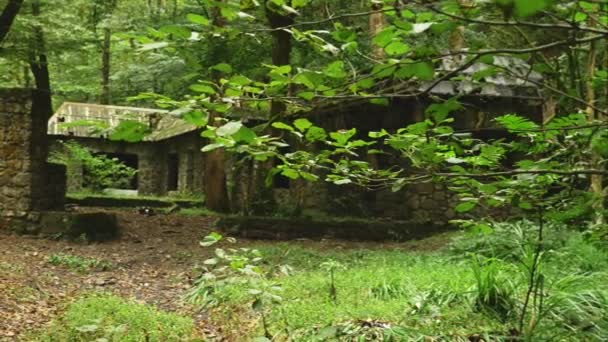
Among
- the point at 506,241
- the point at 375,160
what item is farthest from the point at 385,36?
the point at 375,160

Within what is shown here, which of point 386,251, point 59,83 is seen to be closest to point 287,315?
point 386,251

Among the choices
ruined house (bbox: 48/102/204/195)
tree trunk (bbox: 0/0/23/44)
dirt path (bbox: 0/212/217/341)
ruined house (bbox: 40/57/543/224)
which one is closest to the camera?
dirt path (bbox: 0/212/217/341)

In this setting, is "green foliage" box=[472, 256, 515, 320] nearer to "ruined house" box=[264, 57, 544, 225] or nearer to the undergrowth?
the undergrowth

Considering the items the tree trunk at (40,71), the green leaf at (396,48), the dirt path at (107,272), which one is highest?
the tree trunk at (40,71)

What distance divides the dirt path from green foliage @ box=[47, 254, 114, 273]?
9 centimetres

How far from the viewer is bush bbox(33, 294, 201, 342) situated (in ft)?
16.2

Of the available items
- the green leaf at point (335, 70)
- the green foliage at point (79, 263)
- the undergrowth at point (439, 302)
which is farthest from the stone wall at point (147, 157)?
the green leaf at point (335, 70)

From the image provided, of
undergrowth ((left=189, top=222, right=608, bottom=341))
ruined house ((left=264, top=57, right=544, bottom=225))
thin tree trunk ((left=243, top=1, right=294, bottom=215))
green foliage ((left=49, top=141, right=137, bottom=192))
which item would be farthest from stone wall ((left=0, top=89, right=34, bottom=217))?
green foliage ((left=49, top=141, right=137, bottom=192))

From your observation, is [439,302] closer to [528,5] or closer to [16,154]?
[528,5]

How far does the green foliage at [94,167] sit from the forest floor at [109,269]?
7.19m

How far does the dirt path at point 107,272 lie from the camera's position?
627cm

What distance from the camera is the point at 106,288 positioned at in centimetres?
775

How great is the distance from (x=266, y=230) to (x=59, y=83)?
16.8 meters

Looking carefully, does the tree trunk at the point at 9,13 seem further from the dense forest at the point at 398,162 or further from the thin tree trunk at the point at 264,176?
the thin tree trunk at the point at 264,176
